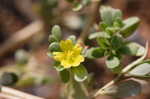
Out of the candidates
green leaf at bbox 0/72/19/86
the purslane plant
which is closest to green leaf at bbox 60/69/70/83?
the purslane plant

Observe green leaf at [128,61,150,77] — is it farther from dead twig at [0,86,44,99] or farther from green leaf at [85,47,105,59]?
dead twig at [0,86,44,99]

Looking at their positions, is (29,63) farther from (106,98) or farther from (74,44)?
(74,44)

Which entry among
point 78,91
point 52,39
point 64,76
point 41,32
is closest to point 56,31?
point 52,39

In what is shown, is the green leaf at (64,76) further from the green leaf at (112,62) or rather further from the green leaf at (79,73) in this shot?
the green leaf at (112,62)

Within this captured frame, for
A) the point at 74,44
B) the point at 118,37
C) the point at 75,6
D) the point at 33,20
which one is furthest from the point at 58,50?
the point at 33,20

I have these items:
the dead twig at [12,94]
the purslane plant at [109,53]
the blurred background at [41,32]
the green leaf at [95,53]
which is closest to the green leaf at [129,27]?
the purslane plant at [109,53]
